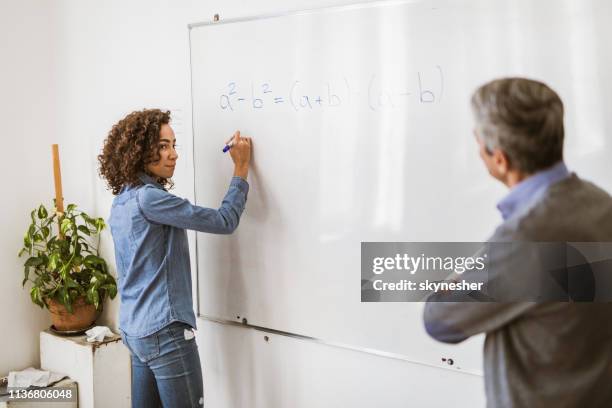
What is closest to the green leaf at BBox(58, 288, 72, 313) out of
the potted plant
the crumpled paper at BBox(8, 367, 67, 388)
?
the potted plant

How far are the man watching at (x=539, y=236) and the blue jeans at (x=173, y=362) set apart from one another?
3.61 feet

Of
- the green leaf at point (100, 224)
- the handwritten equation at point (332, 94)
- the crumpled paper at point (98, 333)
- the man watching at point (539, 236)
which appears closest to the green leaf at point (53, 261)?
the green leaf at point (100, 224)

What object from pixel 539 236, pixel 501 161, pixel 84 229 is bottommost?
pixel 84 229

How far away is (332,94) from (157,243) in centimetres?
72

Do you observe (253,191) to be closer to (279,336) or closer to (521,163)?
(279,336)

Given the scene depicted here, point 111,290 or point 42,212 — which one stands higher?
point 42,212

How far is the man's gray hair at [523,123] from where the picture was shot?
102 cm

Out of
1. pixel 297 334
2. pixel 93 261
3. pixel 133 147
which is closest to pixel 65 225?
pixel 93 261

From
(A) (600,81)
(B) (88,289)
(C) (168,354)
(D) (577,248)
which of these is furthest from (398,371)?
(B) (88,289)

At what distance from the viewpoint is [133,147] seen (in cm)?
192

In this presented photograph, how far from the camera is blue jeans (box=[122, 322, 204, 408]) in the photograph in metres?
1.90

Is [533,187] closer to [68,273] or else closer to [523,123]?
[523,123]

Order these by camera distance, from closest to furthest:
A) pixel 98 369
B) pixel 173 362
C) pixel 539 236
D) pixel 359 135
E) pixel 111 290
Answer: pixel 539 236, pixel 359 135, pixel 173 362, pixel 98 369, pixel 111 290

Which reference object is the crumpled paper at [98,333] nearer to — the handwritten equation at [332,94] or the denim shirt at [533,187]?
the handwritten equation at [332,94]
